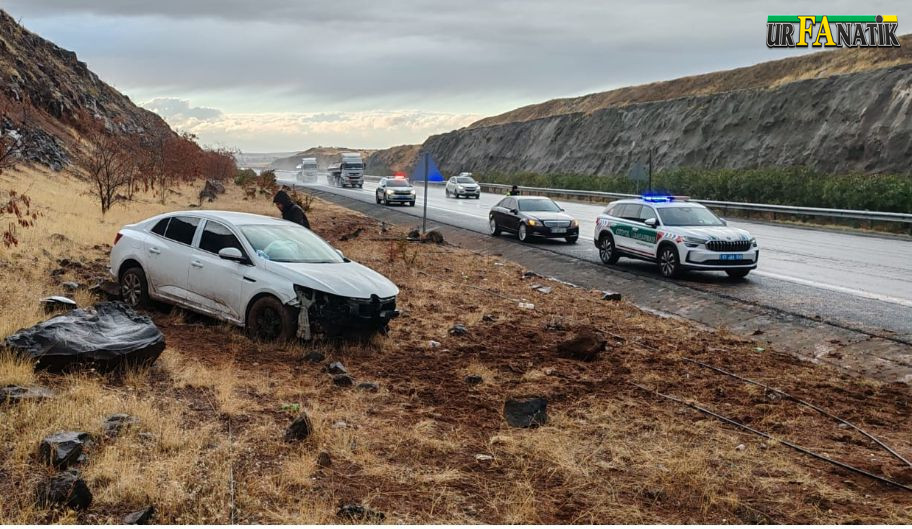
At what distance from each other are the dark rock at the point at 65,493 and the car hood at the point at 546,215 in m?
18.5

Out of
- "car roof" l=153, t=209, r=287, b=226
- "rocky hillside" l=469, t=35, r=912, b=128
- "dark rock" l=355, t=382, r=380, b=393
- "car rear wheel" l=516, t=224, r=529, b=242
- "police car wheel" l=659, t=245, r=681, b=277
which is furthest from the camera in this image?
"rocky hillside" l=469, t=35, r=912, b=128

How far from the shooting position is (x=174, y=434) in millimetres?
5496

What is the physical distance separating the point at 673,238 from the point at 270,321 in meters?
9.82

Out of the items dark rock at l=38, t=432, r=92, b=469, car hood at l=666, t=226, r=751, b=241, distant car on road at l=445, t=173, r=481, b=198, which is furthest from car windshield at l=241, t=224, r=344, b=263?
distant car on road at l=445, t=173, r=481, b=198

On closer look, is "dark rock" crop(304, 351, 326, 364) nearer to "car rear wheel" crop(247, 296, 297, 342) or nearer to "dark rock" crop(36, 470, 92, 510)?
"car rear wheel" crop(247, 296, 297, 342)

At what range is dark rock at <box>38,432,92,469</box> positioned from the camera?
492 centimetres

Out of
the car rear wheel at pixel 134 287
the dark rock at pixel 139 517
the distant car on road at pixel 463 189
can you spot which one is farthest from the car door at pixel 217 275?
the distant car on road at pixel 463 189

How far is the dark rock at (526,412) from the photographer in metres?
6.49

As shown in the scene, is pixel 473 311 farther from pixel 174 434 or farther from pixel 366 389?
pixel 174 434

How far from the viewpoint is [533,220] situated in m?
22.2

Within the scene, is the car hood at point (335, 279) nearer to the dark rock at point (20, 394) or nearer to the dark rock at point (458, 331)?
the dark rock at point (458, 331)

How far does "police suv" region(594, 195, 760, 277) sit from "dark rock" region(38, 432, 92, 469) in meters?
12.6

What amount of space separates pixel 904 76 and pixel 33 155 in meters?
46.4

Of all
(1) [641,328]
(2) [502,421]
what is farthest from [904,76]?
(2) [502,421]
